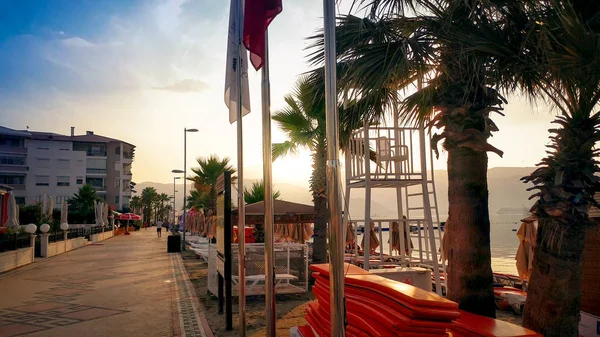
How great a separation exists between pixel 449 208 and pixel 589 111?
179 cm

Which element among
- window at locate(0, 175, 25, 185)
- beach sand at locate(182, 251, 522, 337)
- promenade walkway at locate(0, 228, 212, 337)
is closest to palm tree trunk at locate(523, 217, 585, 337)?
beach sand at locate(182, 251, 522, 337)

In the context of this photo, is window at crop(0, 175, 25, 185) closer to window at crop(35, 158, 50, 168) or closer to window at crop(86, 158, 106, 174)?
window at crop(35, 158, 50, 168)

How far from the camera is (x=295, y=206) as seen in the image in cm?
1378

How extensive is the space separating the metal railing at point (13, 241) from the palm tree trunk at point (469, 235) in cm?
1690

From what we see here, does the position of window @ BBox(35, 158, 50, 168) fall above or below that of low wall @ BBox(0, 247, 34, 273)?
above

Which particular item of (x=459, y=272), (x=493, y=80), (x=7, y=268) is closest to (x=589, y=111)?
(x=493, y=80)

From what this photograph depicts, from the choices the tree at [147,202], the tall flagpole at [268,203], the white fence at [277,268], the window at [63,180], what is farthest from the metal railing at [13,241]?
the tree at [147,202]

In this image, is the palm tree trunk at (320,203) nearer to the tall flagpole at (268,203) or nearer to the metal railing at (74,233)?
the tall flagpole at (268,203)

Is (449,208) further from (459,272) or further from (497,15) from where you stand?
(497,15)

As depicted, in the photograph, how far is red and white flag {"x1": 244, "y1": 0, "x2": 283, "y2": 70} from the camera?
4419 mm

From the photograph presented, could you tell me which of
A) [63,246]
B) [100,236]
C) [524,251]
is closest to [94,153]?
[100,236]

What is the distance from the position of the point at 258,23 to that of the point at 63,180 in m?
79.7

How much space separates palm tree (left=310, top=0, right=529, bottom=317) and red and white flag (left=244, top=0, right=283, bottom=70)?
114 cm

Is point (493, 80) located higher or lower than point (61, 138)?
lower
